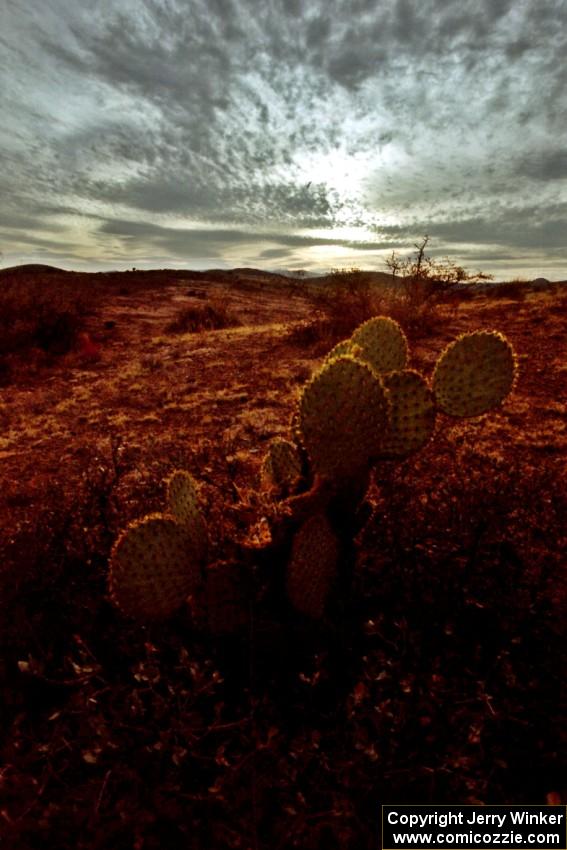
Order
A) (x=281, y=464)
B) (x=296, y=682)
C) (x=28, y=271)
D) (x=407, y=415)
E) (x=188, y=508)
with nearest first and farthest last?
(x=296, y=682) < (x=188, y=508) < (x=407, y=415) < (x=281, y=464) < (x=28, y=271)

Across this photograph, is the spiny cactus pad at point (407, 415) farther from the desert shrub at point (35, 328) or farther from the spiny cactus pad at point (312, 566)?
the desert shrub at point (35, 328)

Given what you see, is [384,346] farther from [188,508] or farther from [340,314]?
[340,314]

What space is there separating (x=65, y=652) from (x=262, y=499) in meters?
1.37

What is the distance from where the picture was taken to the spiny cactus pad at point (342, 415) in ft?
6.90

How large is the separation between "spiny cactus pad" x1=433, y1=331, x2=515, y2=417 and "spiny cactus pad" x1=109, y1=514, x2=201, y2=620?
5.70ft

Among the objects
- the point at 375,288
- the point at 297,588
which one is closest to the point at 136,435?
the point at 297,588

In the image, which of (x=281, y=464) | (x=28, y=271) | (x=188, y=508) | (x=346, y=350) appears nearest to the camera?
(x=188, y=508)

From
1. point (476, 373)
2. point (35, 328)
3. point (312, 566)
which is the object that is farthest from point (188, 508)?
point (35, 328)

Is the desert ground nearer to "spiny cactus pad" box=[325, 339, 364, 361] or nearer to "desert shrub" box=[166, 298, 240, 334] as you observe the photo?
"spiny cactus pad" box=[325, 339, 364, 361]

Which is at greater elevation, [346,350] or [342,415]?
[346,350]

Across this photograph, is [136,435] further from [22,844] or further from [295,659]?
[22,844]

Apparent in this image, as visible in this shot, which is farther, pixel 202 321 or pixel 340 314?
pixel 202 321

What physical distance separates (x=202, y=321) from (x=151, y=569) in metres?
12.2

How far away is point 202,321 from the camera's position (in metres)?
13.6
